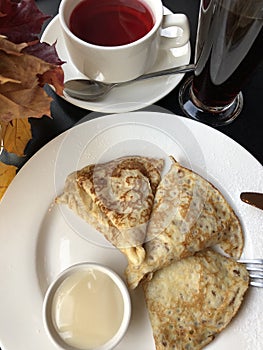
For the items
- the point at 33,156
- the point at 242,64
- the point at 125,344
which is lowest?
the point at 125,344

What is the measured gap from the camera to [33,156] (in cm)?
115

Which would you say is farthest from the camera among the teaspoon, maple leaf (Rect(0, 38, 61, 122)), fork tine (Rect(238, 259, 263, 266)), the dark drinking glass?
the teaspoon

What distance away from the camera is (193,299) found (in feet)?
3.51

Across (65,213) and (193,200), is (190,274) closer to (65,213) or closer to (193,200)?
(193,200)

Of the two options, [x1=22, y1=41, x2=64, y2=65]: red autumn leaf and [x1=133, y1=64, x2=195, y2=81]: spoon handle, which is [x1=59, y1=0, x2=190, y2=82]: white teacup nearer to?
[x1=133, y1=64, x2=195, y2=81]: spoon handle

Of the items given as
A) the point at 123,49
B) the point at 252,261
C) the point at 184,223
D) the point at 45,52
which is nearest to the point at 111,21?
the point at 123,49

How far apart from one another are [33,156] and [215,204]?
0.39 metres

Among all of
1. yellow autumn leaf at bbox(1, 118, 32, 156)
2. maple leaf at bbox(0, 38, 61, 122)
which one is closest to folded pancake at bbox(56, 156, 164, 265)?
yellow autumn leaf at bbox(1, 118, 32, 156)

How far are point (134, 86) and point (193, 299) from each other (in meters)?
0.48

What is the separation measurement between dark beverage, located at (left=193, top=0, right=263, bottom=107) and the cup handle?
0.05 m

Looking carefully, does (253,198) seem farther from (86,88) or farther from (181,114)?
(86,88)

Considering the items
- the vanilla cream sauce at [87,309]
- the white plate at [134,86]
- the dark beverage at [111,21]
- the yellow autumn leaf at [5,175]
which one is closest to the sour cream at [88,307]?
the vanilla cream sauce at [87,309]

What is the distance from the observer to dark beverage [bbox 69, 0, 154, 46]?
115 centimetres

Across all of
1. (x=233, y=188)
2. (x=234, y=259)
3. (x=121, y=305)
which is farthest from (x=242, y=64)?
(x=121, y=305)
